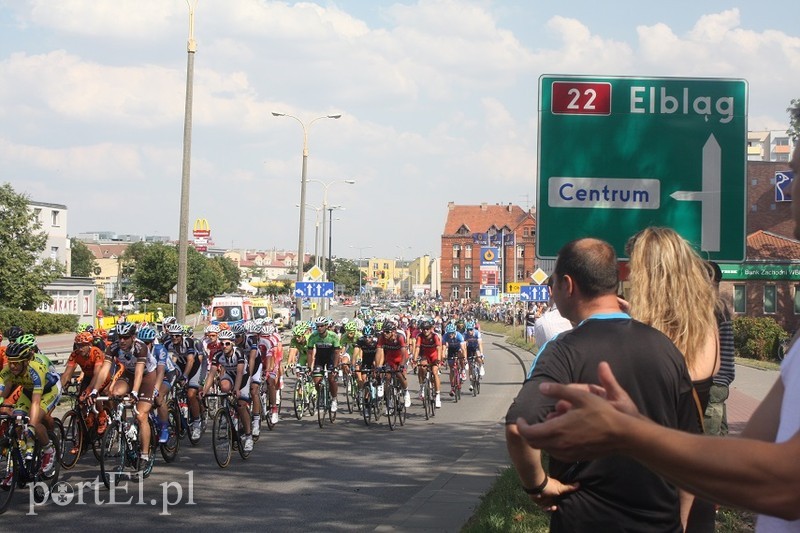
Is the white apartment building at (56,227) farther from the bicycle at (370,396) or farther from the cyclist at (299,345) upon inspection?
the bicycle at (370,396)

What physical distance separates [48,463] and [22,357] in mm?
1209

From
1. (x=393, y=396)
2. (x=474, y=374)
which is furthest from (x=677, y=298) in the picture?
(x=474, y=374)

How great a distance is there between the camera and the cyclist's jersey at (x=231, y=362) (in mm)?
13875

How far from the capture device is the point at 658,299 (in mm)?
4238

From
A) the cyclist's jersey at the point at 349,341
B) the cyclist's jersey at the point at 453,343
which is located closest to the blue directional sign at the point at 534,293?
the cyclist's jersey at the point at 453,343

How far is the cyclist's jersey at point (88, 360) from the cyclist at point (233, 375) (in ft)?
4.69

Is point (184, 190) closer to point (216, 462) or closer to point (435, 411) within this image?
point (435, 411)

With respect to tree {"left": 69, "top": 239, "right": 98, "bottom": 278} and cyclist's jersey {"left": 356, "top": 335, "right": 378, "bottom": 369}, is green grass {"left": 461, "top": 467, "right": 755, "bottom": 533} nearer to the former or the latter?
cyclist's jersey {"left": 356, "top": 335, "right": 378, "bottom": 369}

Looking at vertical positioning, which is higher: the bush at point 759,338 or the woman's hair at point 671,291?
the woman's hair at point 671,291

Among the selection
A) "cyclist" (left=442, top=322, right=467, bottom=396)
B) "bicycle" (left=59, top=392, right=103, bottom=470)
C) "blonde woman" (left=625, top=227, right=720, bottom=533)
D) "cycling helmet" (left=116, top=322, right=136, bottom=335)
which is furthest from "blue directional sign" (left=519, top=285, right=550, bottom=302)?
"blonde woman" (left=625, top=227, right=720, bottom=533)

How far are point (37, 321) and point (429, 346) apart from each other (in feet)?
125

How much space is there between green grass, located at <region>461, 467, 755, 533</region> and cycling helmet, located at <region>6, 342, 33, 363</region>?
499cm

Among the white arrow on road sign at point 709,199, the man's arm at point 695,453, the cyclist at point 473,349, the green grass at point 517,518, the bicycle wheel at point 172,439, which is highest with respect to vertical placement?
the white arrow on road sign at point 709,199

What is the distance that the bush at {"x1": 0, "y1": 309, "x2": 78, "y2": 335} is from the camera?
49.5 metres
